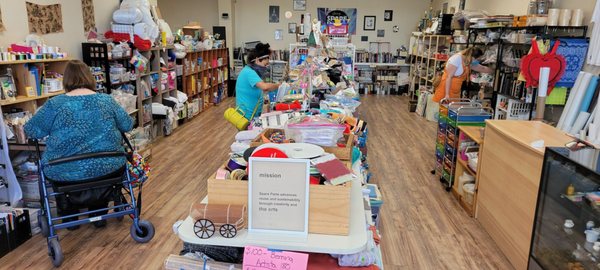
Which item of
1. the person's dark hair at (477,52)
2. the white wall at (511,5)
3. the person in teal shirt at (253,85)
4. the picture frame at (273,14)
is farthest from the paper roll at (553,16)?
the picture frame at (273,14)

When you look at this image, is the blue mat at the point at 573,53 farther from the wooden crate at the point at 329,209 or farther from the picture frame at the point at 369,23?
the picture frame at the point at 369,23

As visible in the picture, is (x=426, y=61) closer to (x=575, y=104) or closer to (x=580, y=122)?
(x=575, y=104)

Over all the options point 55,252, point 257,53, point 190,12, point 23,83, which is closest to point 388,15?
point 190,12

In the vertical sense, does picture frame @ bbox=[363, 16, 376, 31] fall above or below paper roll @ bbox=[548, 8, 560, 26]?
above

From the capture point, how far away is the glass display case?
229 cm

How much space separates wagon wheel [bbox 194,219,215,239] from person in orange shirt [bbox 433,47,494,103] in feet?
18.0

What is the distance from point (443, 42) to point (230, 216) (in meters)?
8.56

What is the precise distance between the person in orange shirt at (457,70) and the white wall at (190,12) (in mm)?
7058

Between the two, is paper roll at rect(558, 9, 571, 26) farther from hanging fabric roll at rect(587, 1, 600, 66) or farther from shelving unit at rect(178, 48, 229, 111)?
shelving unit at rect(178, 48, 229, 111)

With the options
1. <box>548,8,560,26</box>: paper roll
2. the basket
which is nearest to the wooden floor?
the basket

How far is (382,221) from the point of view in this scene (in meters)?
3.75

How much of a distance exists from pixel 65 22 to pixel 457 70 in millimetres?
5532

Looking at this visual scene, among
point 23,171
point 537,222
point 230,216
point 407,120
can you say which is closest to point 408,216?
point 537,222

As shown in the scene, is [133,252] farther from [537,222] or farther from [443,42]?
[443,42]
